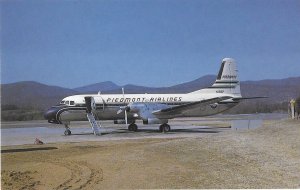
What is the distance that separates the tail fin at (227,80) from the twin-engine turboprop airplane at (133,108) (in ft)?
4.72

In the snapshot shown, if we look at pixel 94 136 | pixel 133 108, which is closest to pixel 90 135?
pixel 94 136

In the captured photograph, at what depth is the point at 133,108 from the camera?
33.7 m

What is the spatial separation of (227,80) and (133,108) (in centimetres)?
1138

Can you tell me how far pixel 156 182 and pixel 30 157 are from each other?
884 cm

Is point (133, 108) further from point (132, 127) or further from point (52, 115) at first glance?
point (52, 115)

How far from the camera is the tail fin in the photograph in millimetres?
40438

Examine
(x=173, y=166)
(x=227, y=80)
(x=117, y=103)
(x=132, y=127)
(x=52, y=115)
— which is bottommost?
(x=173, y=166)

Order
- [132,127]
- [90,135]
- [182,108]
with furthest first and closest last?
[132,127] → [182,108] → [90,135]

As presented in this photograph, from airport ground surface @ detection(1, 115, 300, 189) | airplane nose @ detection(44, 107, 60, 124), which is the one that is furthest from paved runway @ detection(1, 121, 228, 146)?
airport ground surface @ detection(1, 115, 300, 189)

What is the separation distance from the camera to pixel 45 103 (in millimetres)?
174000

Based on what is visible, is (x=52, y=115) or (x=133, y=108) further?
(x=133, y=108)

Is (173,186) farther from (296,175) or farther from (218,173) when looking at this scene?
(296,175)

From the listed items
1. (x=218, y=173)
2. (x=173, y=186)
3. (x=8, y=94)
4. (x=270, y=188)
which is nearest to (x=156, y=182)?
(x=173, y=186)

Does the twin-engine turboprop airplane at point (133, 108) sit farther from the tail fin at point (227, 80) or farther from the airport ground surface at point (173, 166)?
the airport ground surface at point (173, 166)
